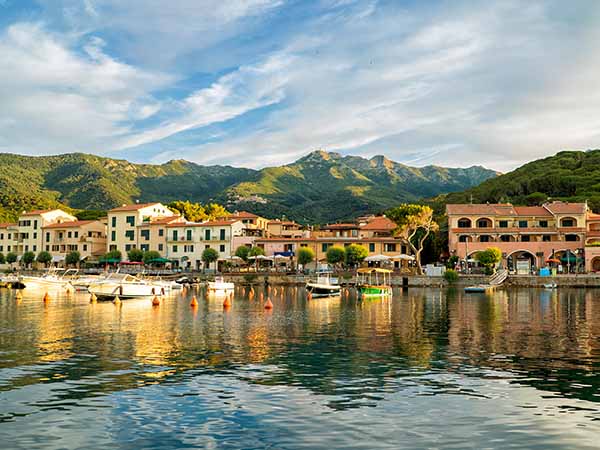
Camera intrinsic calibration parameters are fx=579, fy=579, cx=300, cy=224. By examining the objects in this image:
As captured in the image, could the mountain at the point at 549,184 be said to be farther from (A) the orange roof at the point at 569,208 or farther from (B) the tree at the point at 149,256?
(B) the tree at the point at 149,256

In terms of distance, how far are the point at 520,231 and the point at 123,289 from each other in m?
52.4

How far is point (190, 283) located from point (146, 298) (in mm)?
23151

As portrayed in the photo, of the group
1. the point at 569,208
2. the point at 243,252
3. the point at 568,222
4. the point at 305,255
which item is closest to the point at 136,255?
the point at 243,252

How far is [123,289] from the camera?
Answer: 5056 cm

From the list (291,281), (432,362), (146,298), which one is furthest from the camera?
(291,281)

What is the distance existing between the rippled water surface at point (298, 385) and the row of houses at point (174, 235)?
5040 cm

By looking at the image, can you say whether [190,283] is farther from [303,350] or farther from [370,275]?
[303,350]

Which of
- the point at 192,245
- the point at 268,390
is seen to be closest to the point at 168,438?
the point at 268,390

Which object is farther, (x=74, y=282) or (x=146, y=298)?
(x=74, y=282)

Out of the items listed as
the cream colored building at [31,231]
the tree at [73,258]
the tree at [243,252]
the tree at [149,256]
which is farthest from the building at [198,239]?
the cream colored building at [31,231]

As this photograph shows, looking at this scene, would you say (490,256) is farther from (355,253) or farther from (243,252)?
(243,252)

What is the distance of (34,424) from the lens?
12.5m

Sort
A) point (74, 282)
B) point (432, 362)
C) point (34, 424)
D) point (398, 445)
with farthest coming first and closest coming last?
point (74, 282)
point (432, 362)
point (34, 424)
point (398, 445)

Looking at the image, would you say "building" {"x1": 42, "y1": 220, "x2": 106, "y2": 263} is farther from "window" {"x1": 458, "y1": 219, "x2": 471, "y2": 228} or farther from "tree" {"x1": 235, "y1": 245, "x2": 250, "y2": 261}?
"window" {"x1": 458, "y1": 219, "x2": 471, "y2": 228}
